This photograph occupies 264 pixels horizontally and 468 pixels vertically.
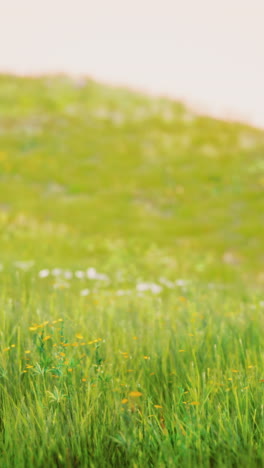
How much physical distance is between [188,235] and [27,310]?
1229 centimetres

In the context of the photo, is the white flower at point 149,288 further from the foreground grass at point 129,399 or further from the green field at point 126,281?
the foreground grass at point 129,399

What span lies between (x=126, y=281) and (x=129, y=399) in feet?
19.8

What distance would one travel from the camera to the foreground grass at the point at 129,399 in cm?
214

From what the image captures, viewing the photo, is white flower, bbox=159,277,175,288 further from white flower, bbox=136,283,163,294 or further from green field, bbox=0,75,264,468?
white flower, bbox=136,283,163,294

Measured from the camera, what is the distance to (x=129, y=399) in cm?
257

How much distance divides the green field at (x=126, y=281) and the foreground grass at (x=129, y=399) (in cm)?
1

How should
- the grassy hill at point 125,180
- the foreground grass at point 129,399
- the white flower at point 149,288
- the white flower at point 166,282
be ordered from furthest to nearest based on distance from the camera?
the grassy hill at point 125,180 < the white flower at point 166,282 < the white flower at point 149,288 < the foreground grass at point 129,399

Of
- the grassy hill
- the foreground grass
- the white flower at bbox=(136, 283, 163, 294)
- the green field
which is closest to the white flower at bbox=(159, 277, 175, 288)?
the green field

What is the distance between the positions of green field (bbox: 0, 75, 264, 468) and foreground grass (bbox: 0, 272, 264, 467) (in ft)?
0.04

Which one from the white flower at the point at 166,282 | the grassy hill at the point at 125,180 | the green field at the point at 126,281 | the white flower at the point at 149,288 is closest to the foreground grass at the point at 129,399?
the green field at the point at 126,281

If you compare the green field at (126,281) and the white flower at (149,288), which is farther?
the white flower at (149,288)

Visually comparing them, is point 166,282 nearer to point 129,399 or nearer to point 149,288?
point 149,288

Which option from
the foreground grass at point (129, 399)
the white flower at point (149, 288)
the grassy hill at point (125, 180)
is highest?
the grassy hill at point (125, 180)

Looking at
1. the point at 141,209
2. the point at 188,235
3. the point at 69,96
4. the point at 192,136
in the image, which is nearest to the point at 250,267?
the point at 188,235
